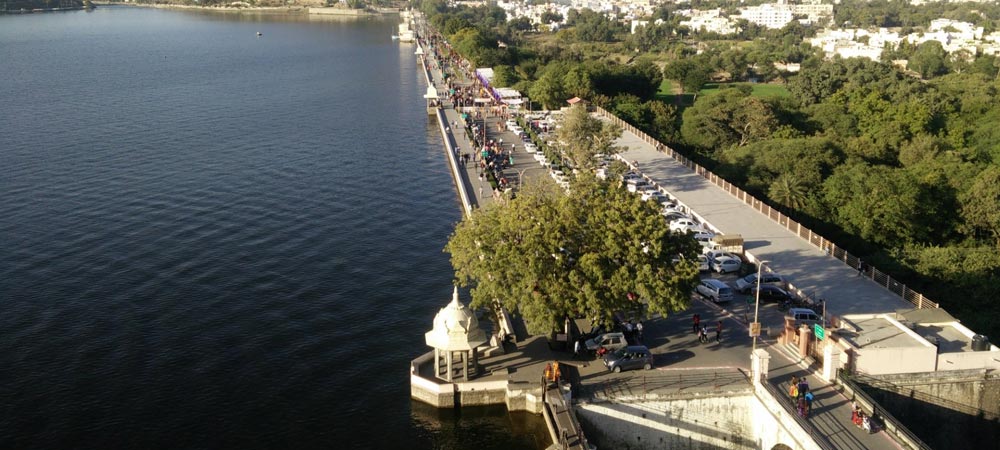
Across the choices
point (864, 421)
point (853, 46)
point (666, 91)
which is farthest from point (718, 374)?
point (853, 46)

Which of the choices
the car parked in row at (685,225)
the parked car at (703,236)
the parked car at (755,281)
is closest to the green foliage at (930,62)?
the car parked in row at (685,225)

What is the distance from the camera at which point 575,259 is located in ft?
117

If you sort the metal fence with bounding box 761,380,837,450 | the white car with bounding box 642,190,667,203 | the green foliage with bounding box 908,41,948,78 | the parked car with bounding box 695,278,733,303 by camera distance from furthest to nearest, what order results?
the green foliage with bounding box 908,41,948,78, the white car with bounding box 642,190,667,203, the parked car with bounding box 695,278,733,303, the metal fence with bounding box 761,380,837,450

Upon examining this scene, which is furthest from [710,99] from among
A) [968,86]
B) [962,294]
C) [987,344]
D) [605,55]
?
[605,55]

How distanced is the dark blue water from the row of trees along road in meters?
4.79

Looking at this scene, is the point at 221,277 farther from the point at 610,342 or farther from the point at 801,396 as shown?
the point at 801,396

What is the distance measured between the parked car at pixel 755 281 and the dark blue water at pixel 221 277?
553 inches

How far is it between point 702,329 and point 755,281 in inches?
246

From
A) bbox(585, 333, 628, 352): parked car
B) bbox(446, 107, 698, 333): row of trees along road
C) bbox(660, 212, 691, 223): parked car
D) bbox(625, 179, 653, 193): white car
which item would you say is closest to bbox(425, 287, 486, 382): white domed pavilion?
bbox(446, 107, 698, 333): row of trees along road

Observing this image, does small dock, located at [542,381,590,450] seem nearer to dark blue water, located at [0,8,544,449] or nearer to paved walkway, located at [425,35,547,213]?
dark blue water, located at [0,8,544,449]

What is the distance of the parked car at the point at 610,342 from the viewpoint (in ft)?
115

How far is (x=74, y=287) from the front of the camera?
45.1m

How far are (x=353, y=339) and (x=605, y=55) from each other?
484 feet

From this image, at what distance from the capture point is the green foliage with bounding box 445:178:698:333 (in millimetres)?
34312
